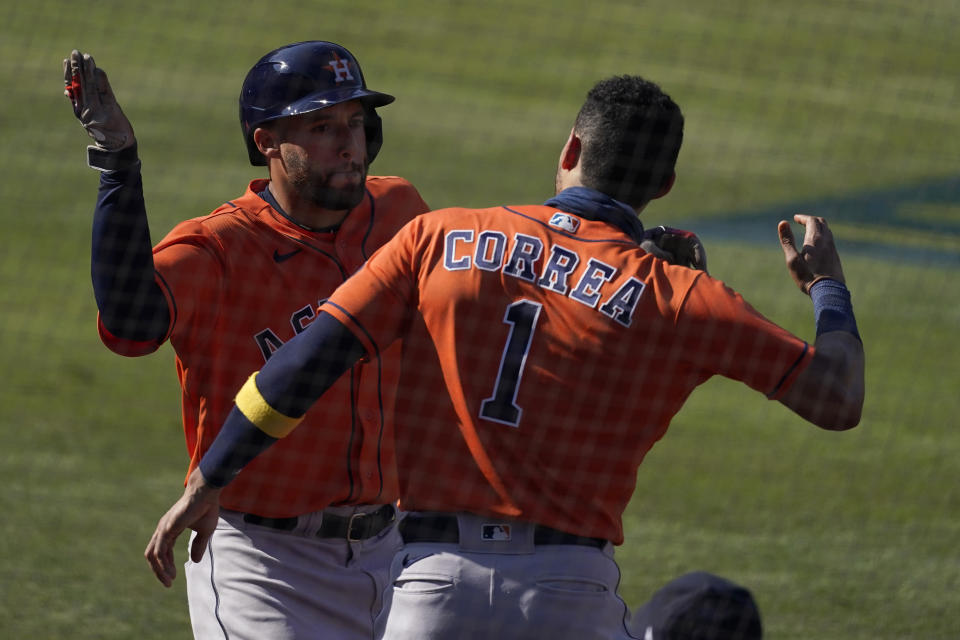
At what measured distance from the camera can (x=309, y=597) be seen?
3531mm

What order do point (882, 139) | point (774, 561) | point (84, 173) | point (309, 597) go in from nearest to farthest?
point (309, 597)
point (774, 561)
point (84, 173)
point (882, 139)

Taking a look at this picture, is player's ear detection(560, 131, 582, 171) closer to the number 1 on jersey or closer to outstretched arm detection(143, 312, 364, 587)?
the number 1 on jersey

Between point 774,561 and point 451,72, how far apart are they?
42.6ft

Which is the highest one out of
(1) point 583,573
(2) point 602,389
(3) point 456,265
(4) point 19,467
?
(3) point 456,265

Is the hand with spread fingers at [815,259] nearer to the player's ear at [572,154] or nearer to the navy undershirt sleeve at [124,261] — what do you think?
the player's ear at [572,154]

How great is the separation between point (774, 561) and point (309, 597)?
3.70m

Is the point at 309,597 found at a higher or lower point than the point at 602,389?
lower

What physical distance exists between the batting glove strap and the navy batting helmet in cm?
50

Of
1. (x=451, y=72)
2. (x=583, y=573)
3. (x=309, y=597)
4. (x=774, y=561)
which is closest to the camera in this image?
(x=583, y=573)

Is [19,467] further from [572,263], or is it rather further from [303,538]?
[572,263]

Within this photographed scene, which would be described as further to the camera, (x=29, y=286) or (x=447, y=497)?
(x=29, y=286)

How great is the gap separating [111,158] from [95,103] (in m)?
0.14

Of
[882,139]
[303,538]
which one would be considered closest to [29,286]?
[303,538]

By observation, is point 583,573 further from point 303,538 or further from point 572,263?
point 303,538
